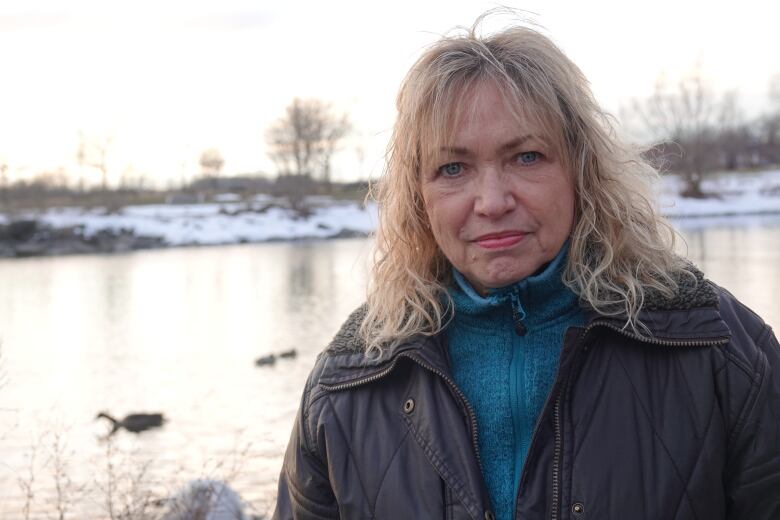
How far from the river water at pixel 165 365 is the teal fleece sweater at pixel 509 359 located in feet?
1.65

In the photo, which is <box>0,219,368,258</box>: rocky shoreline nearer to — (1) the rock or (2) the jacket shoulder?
(1) the rock

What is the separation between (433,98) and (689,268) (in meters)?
0.73

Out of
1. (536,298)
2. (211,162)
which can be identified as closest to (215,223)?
(211,162)

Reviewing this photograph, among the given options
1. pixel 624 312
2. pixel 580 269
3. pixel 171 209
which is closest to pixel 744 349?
pixel 624 312

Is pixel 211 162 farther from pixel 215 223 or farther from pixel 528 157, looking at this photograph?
pixel 528 157

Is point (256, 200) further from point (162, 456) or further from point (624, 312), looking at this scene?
point (624, 312)

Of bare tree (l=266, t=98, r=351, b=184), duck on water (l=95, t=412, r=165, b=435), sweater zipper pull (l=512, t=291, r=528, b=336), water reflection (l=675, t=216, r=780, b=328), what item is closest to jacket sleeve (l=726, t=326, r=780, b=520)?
sweater zipper pull (l=512, t=291, r=528, b=336)

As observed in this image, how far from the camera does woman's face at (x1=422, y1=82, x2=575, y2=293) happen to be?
6.91 feet

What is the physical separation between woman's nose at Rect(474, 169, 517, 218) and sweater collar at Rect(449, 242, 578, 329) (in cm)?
17

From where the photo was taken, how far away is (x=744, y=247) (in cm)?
2712

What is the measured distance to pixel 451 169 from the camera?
221cm

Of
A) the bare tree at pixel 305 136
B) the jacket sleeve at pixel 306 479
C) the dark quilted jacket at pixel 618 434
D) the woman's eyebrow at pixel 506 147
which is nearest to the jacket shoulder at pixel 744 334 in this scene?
the dark quilted jacket at pixel 618 434

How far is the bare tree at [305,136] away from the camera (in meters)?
65.7

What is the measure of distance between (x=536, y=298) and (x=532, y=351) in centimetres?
12
